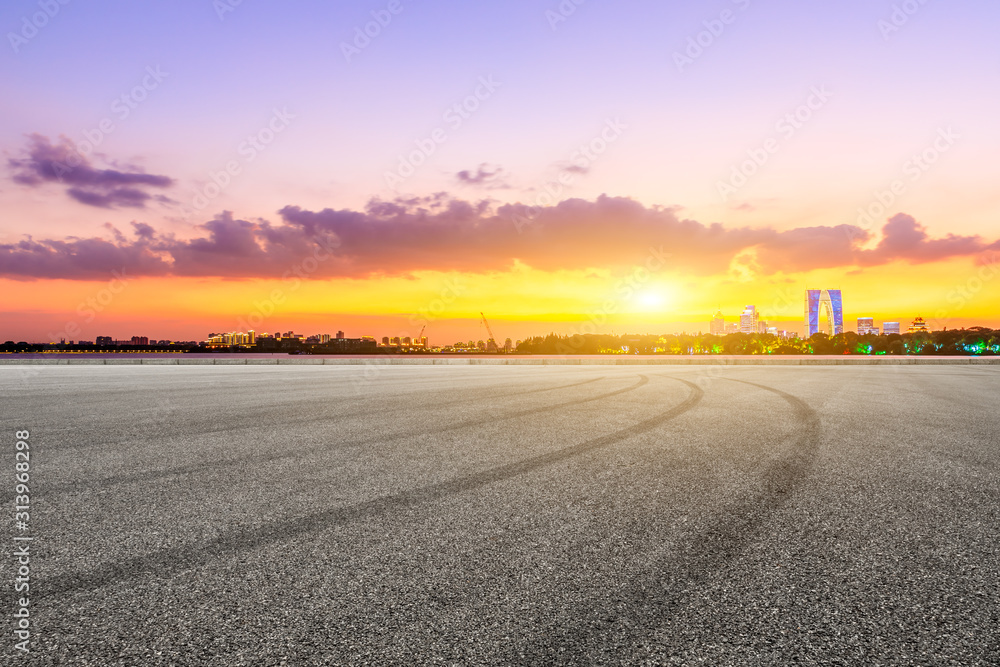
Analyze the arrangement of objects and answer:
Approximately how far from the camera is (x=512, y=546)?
14.8ft

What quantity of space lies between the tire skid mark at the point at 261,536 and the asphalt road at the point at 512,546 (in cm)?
3

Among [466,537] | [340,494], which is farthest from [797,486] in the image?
[340,494]

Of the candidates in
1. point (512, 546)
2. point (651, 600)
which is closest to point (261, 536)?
point (512, 546)

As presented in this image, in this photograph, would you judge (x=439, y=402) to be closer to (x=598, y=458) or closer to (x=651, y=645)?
(x=598, y=458)

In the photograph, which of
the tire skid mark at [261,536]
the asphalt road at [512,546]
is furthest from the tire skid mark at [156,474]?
the tire skid mark at [261,536]

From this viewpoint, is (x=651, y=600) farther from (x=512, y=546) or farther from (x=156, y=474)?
(x=156, y=474)

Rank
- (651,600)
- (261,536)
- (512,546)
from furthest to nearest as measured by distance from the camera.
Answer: (261,536) < (512,546) < (651,600)

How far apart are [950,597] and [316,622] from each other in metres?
3.69

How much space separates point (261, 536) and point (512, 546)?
2.00 m

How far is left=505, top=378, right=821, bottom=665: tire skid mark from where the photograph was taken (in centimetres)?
298

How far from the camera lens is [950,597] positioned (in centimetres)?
360

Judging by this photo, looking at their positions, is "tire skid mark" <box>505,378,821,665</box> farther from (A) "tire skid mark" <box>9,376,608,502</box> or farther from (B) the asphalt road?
(A) "tire skid mark" <box>9,376,608,502</box>

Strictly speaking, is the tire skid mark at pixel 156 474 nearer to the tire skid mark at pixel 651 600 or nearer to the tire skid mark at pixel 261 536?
the tire skid mark at pixel 261 536

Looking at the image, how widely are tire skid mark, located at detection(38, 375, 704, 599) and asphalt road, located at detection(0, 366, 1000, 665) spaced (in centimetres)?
3
